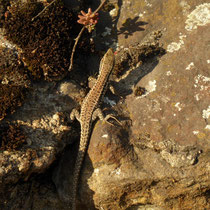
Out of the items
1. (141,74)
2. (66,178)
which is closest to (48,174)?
(66,178)

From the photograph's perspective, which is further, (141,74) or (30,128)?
(141,74)

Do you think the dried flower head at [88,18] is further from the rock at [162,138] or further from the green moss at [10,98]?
the green moss at [10,98]

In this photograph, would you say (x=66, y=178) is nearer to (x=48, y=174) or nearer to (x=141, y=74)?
(x=48, y=174)

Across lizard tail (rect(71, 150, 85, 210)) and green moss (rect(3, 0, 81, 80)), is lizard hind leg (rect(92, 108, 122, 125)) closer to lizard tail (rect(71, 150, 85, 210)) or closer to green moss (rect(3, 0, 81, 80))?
lizard tail (rect(71, 150, 85, 210))

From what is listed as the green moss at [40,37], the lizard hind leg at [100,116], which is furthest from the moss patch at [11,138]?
the lizard hind leg at [100,116]

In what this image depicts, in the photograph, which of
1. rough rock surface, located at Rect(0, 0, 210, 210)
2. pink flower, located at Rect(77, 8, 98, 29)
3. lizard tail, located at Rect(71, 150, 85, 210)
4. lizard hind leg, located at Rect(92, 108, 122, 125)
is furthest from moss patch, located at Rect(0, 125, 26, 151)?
pink flower, located at Rect(77, 8, 98, 29)

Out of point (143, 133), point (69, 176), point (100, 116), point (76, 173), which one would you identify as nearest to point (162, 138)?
point (143, 133)
